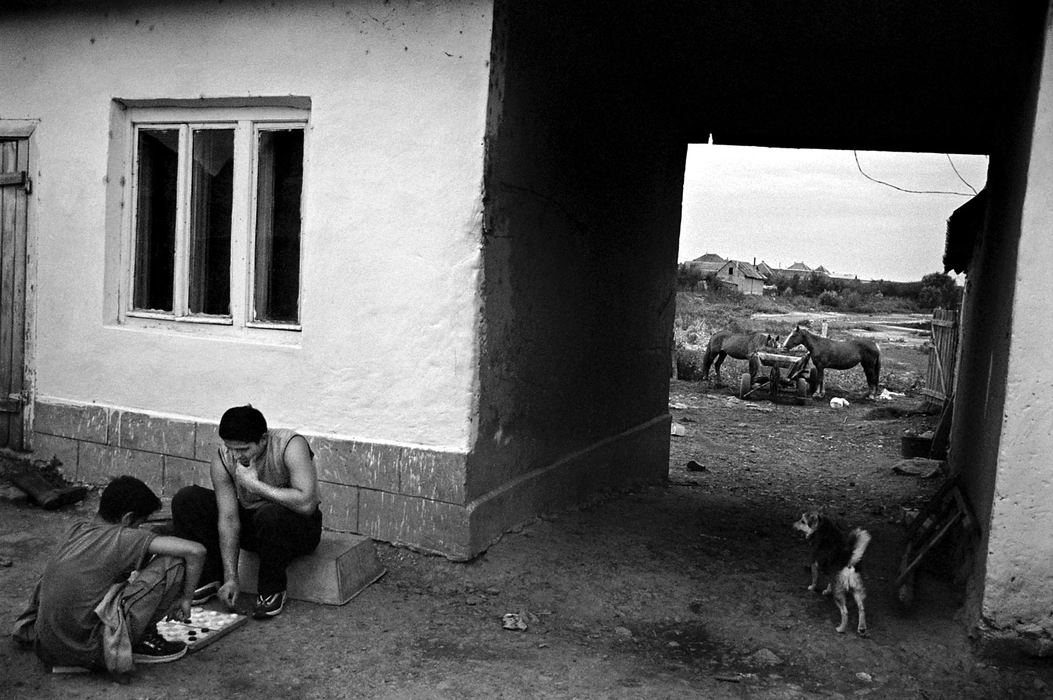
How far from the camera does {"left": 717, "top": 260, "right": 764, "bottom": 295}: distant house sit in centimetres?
4031

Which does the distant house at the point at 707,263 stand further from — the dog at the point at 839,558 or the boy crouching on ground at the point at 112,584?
the boy crouching on ground at the point at 112,584

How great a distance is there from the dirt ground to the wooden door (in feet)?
2.60

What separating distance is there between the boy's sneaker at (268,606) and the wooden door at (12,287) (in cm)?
314

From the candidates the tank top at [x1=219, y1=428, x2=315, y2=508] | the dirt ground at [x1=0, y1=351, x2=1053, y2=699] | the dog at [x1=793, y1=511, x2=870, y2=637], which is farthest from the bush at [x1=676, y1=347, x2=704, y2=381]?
the tank top at [x1=219, y1=428, x2=315, y2=508]

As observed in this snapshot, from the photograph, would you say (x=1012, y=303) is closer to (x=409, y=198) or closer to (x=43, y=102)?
(x=409, y=198)

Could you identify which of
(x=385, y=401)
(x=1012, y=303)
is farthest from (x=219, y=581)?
(x=1012, y=303)

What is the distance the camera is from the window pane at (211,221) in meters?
5.83

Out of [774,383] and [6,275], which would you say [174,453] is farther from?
[774,383]

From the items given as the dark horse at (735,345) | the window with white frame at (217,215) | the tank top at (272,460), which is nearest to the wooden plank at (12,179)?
the window with white frame at (217,215)

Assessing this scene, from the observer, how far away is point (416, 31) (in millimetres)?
5102

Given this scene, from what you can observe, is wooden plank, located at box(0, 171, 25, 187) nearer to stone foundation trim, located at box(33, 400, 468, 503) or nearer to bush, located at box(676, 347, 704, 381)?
stone foundation trim, located at box(33, 400, 468, 503)

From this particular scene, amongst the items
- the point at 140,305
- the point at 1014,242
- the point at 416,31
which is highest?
the point at 416,31

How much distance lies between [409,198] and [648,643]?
2.78 metres

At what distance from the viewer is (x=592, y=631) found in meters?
4.67
